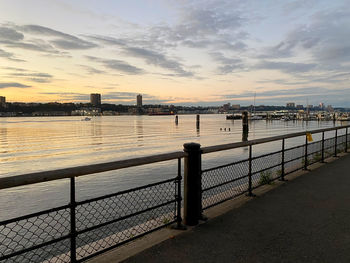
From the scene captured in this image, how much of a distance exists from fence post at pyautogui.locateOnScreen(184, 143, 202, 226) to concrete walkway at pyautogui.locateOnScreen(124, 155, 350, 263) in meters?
0.23

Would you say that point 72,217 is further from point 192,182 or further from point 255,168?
point 255,168

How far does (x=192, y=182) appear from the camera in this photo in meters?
4.69

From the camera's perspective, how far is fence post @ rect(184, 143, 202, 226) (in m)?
4.66

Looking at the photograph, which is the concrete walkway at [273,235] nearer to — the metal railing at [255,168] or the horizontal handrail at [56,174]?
the metal railing at [255,168]

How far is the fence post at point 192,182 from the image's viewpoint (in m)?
4.66

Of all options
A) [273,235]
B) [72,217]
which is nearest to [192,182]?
[273,235]

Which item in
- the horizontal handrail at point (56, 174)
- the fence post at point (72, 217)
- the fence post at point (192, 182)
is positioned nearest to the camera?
the horizontal handrail at point (56, 174)

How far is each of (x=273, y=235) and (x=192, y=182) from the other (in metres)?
1.49

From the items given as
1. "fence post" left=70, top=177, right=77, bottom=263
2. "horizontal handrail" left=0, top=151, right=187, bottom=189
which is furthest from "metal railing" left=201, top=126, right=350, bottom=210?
"fence post" left=70, top=177, right=77, bottom=263

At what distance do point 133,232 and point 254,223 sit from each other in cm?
214

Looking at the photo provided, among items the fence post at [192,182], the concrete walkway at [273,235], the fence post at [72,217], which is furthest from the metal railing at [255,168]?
the fence post at [72,217]

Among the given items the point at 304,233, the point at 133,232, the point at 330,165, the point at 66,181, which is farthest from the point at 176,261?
the point at 66,181

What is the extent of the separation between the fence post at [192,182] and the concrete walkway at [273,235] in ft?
0.75

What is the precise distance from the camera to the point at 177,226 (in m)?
4.63
